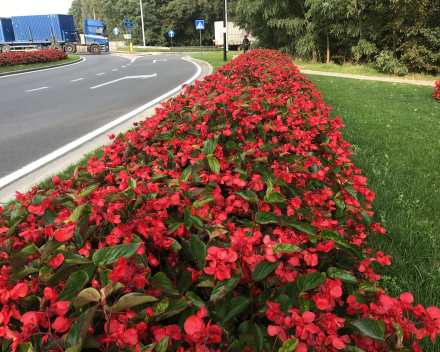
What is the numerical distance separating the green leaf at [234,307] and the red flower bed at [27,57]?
20598mm

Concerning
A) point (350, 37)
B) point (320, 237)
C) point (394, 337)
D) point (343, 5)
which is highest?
point (343, 5)

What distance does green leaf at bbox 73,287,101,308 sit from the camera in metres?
0.80

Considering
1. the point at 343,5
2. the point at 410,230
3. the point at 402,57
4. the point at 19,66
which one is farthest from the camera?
the point at 19,66

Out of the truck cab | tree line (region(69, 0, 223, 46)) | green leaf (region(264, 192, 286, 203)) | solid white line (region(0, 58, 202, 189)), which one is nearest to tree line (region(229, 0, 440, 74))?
solid white line (region(0, 58, 202, 189))

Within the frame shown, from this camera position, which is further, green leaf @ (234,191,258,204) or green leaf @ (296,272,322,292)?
green leaf @ (234,191,258,204)

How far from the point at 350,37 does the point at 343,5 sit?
2337mm

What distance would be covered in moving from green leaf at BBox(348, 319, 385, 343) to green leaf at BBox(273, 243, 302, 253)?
0.88 feet

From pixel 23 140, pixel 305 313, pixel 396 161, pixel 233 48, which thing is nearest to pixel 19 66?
pixel 23 140

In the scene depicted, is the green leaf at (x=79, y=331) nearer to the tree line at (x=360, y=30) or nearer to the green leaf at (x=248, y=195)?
the green leaf at (x=248, y=195)

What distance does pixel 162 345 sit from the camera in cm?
81

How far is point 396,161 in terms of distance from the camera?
4238 millimetres

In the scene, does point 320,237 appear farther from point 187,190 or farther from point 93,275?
point 93,275

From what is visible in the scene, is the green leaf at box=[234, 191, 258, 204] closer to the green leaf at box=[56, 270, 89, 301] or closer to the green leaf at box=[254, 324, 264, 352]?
the green leaf at box=[254, 324, 264, 352]

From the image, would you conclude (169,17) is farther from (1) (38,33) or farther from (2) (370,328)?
(2) (370,328)
